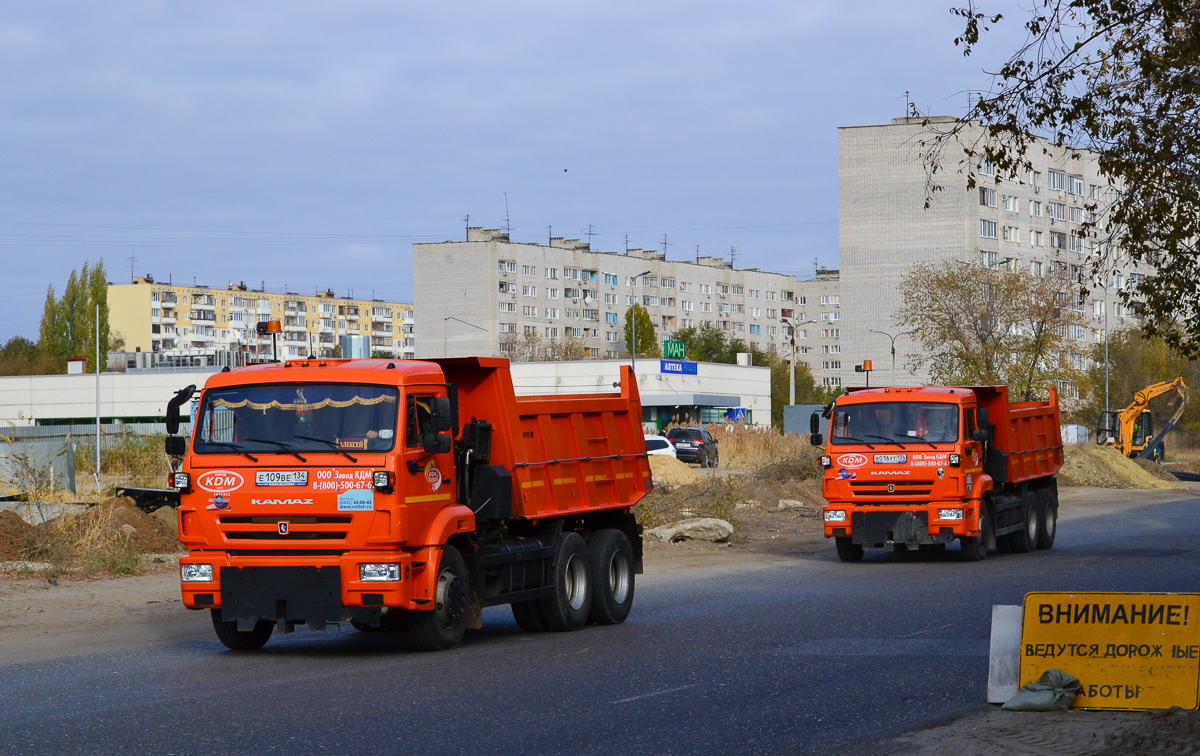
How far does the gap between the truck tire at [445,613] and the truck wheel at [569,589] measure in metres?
1.54

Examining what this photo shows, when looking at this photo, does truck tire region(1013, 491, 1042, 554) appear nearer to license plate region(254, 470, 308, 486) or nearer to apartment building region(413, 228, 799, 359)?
license plate region(254, 470, 308, 486)

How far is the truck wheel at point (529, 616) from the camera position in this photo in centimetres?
1374

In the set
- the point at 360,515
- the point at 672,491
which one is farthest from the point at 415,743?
the point at 672,491

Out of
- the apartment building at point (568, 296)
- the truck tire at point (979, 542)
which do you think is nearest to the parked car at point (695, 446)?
the truck tire at point (979, 542)

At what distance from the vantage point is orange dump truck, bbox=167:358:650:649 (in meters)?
11.3

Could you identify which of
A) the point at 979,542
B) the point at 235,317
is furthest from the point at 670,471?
the point at 235,317

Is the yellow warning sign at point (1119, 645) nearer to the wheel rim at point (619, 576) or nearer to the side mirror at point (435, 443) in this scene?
the side mirror at point (435, 443)

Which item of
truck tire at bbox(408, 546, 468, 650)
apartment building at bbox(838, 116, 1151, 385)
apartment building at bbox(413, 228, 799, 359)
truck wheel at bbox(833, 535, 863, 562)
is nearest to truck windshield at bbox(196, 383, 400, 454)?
truck tire at bbox(408, 546, 468, 650)

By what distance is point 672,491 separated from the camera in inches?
1292

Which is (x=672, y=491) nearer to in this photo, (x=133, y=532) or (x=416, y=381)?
(x=133, y=532)

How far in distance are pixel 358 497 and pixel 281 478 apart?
667 millimetres

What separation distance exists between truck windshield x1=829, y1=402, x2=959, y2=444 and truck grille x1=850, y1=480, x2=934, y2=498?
0.60 metres

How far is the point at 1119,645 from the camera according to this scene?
8.95m

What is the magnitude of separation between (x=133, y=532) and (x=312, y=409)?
1103cm
